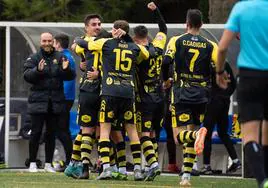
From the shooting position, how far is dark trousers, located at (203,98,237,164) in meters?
17.2

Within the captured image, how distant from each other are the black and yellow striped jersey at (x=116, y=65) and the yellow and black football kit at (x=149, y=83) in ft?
2.67

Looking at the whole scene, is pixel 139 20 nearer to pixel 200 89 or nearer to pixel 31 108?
pixel 31 108

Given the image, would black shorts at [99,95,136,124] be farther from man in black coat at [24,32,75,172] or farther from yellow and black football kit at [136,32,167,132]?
man in black coat at [24,32,75,172]

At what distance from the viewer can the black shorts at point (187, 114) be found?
13.5 metres

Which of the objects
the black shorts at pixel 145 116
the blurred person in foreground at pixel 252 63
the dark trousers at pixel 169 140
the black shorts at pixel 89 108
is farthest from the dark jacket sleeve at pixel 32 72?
the blurred person in foreground at pixel 252 63

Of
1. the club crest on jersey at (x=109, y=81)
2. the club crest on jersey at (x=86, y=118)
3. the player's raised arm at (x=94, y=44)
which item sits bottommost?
the club crest on jersey at (x=86, y=118)

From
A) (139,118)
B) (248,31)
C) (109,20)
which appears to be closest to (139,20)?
(109,20)

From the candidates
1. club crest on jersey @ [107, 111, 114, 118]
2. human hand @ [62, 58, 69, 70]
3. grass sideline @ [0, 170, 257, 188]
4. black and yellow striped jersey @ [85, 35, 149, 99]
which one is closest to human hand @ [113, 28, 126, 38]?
black and yellow striped jersey @ [85, 35, 149, 99]

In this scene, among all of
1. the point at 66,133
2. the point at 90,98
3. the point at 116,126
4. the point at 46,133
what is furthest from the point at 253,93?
the point at 66,133

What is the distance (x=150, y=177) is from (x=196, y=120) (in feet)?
3.09

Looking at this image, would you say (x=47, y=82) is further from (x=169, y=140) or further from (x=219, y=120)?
(x=219, y=120)

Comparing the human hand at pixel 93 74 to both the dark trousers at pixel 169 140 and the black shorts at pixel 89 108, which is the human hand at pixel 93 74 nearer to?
the black shorts at pixel 89 108

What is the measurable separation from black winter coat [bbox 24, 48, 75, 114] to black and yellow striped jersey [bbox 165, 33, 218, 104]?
3079mm

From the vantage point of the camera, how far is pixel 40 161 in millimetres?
18297
